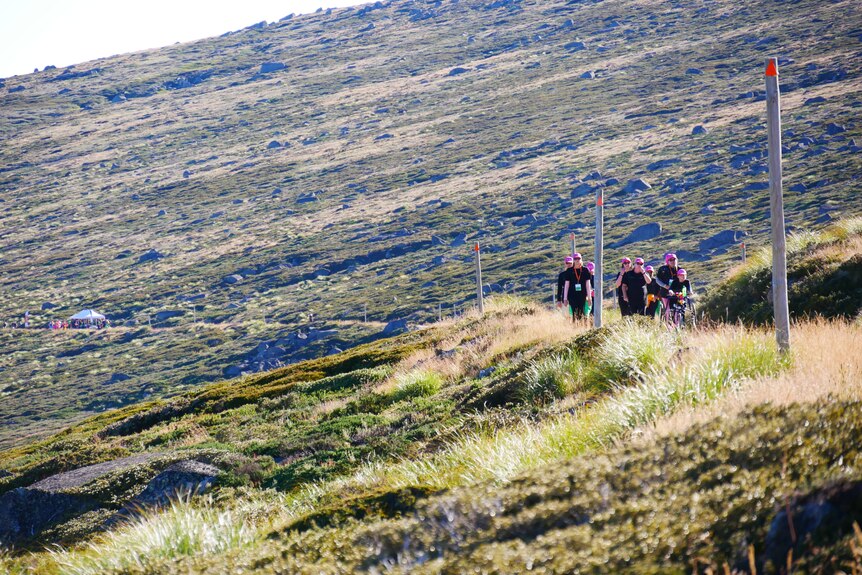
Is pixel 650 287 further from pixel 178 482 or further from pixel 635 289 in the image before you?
pixel 178 482

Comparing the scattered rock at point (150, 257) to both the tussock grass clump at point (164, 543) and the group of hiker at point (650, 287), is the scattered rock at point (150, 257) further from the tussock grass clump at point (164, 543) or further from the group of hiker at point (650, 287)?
the tussock grass clump at point (164, 543)

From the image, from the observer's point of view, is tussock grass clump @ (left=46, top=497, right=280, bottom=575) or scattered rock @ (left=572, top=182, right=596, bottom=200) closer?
tussock grass clump @ (left=46, top=497, right=280, bottom=575)

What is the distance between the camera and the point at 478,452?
6391 millimetres

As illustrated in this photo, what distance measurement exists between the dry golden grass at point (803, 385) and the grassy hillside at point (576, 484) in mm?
23

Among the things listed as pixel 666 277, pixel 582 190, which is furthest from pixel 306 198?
pixel 666 277

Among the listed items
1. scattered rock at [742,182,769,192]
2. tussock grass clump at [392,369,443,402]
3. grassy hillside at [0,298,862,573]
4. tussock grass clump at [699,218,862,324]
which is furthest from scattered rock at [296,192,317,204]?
grassy hillside at [0,298,862,573]

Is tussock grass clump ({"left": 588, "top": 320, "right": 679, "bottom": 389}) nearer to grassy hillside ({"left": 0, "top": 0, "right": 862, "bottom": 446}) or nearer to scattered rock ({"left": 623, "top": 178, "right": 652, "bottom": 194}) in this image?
grassy hillside ({"left": 0, "top": 0, "right": 862, "bottom": 446})

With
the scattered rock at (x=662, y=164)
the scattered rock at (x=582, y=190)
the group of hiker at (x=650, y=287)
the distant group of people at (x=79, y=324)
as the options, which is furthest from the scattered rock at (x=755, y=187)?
the group of hiker at (x=650, y=287)

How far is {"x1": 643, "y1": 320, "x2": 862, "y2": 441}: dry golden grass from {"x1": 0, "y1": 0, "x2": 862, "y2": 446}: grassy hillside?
162ft

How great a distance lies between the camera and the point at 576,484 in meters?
4.14

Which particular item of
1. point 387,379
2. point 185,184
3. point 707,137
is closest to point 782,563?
point 387,379

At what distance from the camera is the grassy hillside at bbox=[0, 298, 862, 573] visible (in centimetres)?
337

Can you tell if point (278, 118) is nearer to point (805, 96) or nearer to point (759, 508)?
point (805, 96)

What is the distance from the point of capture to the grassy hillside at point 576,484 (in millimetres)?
3373
